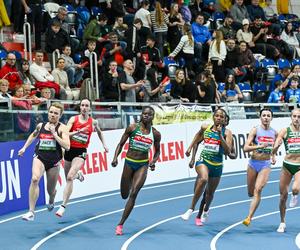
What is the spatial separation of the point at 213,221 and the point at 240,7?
14627 millimetres

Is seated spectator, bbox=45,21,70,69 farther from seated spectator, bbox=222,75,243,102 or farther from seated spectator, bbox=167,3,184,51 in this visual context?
seated spectator, bbox=222,75,243,102

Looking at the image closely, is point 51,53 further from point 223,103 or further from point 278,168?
point 278,168

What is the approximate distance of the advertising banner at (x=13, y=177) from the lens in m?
16.0

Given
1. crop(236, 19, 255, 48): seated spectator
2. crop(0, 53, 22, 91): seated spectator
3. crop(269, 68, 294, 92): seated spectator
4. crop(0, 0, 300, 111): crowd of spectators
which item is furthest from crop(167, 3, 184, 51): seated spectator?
crop(0, 53, 22, 91): seated spectator

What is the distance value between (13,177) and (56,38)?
596cm

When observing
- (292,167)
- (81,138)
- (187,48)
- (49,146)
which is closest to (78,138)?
(81,138)

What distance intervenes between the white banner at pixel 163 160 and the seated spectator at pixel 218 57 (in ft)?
8.37

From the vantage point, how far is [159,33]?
81.8ft

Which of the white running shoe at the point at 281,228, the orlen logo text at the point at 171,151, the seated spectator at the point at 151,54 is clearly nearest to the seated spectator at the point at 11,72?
the orlen logo text at the point at 171,151

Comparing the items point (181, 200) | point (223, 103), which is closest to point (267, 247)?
point (181, 200)

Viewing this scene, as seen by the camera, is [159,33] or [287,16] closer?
[159,33]

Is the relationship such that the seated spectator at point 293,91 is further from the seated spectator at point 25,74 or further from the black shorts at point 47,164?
the black shorts at point 47,164

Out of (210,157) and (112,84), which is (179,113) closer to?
(112,84)

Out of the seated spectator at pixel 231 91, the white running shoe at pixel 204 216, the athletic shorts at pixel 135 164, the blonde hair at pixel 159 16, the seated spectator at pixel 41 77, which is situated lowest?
the white running shoe at pixel 204 216
